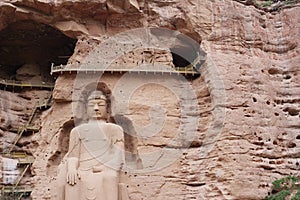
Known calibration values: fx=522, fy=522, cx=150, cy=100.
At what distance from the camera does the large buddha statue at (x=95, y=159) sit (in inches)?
338

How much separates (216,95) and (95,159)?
4.48 meters

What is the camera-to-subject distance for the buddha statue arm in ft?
28.2

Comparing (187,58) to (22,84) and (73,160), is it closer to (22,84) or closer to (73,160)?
(22,84)

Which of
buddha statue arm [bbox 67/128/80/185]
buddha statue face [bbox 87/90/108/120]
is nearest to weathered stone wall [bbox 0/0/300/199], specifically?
buddha statue face [bbox 87/90/108/120]

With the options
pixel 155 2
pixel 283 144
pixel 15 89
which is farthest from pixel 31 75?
pixel 283 144

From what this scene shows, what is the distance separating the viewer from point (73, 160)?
29.0 feet

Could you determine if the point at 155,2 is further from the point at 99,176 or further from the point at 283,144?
the point at 99,176

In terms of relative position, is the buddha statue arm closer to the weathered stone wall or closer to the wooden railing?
the weathered stone wall

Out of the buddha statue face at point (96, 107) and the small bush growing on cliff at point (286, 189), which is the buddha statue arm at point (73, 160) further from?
the small bush growing on cliff at point (286, 189)

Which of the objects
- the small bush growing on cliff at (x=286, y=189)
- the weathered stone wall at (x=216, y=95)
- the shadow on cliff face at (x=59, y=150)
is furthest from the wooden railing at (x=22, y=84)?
the small bush growing on cliff at (x=286, y=189)

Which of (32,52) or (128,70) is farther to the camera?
(32,52)

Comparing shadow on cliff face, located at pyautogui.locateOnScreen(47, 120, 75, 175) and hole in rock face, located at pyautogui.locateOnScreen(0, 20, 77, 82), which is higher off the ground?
hole in rock face, located at pyautogui.locateOnScreen(0, 20, 77, 82)

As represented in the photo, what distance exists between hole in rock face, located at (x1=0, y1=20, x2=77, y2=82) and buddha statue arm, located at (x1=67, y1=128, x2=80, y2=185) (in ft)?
20.6

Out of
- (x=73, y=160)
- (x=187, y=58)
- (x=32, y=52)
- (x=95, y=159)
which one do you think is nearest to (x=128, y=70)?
(x=187, y=58)
